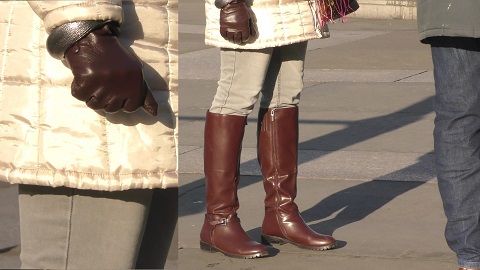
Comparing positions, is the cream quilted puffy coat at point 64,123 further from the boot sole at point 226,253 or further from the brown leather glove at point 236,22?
the boot sole at point 226,253

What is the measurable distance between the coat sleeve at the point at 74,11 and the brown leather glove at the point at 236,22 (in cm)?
196

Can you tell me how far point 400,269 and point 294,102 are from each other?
86 centimetres

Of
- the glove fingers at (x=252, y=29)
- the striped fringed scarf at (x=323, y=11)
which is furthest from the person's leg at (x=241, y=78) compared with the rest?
the striped fringed scarf at (x=323, y=11)

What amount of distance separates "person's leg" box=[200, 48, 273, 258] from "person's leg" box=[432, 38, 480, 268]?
35.4 inches

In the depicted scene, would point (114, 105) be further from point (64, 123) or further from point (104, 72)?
point (64, 123)

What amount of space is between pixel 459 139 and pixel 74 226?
1795mm

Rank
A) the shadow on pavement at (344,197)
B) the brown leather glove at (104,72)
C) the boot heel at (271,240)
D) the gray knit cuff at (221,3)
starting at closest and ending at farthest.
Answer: the brown leather glove at (104,72)
the gray knit cuff at (221,3)
the boot heel at (271,240)
the shadow on pavement at (344,197)

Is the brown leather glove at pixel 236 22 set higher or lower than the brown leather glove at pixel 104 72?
lower

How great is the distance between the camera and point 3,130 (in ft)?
8.21

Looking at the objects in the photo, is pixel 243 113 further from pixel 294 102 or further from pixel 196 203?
pixel 196 203

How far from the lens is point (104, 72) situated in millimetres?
2248

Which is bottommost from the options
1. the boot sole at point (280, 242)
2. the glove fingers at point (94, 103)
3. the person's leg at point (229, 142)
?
the boot sole at point (280, 242)

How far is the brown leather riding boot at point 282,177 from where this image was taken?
15.2ft

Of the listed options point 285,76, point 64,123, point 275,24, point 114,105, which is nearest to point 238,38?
point 275,24
